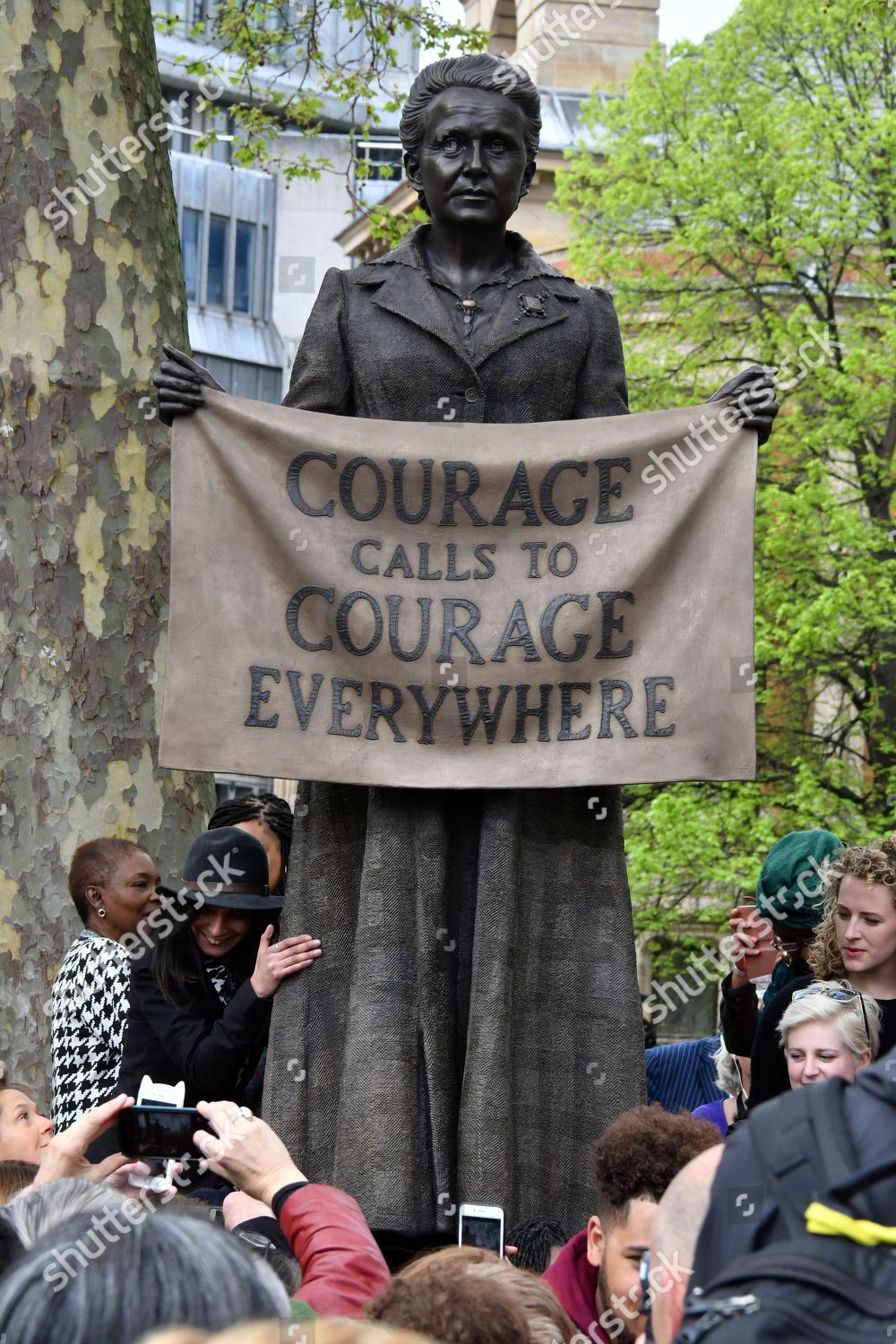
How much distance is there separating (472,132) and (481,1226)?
261 centimetres

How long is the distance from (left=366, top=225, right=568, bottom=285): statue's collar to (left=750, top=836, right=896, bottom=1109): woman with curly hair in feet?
5.85

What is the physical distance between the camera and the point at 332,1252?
3.20 metres

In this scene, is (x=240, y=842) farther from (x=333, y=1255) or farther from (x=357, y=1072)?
(x=333, y=1255)

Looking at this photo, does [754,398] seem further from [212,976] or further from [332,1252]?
[332,1252]

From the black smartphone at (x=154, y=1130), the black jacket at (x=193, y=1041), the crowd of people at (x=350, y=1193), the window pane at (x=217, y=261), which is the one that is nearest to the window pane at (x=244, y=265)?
the window pane at (x=217, y=261)

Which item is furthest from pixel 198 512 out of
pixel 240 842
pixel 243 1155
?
pixel 243 1155

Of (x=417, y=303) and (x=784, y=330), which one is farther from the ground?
(x=784, y=330)

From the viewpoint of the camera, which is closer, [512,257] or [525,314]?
[525,314]

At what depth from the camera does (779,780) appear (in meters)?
22.4

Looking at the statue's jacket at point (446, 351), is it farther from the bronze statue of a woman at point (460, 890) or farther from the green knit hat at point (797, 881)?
the green knit hat at point (797, 881)

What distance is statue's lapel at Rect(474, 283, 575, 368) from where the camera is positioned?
17.6ft

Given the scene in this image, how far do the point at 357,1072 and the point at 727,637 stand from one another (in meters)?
1.41

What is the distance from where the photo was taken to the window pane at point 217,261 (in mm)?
49219

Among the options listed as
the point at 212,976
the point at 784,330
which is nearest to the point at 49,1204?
the point at 212,976
